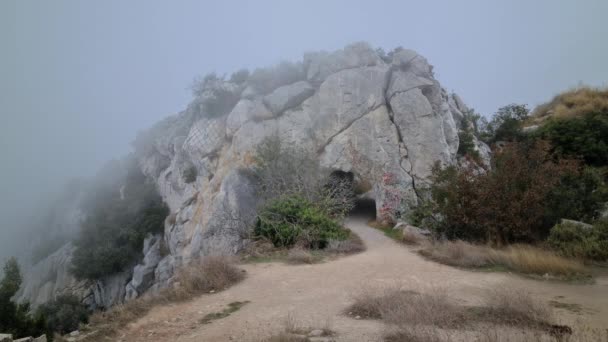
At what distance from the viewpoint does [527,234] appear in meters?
9.73

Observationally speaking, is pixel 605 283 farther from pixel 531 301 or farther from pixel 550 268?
pixel 531 301

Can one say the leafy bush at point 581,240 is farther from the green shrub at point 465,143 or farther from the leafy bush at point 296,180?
the green shrub at point 465,143

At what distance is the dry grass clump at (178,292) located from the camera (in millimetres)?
5473

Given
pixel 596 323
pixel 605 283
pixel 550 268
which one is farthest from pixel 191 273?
pixel 605 283

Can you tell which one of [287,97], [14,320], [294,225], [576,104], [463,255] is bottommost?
[14,320]

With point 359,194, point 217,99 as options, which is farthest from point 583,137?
point 217,99

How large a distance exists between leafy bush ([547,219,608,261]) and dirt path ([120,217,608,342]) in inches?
52.3

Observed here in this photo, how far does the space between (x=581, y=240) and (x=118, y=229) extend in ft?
114

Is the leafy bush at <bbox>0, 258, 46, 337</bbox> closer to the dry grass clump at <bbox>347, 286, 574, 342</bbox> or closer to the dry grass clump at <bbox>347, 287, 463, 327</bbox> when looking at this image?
the dry grass clump at <bbox>347, 287, 463, 327</bbox>

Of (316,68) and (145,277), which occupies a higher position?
(316,68)

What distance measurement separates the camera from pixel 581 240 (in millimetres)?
7945

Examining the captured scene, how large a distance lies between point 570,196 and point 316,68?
21026 mm

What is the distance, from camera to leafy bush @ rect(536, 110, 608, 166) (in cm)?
1577

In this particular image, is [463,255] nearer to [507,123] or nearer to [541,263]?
[541,263]
